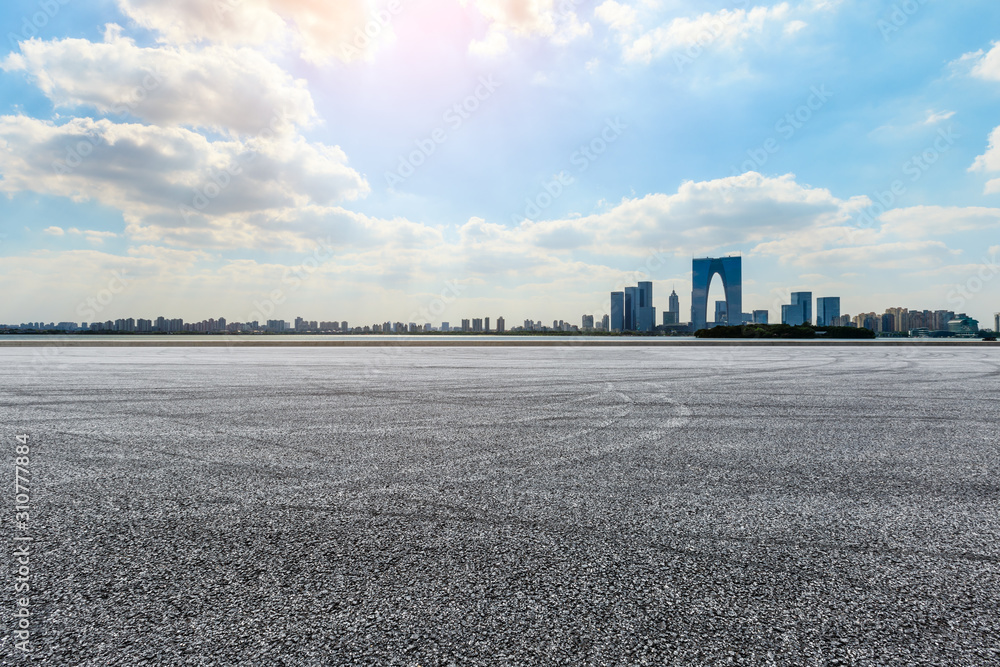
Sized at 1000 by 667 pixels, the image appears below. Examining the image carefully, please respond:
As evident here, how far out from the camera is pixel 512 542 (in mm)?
3092

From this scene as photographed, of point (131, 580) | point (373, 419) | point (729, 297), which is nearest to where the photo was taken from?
point (131, 580)

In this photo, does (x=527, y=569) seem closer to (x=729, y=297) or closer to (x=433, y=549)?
(x=433, y=549)

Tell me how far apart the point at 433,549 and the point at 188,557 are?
140 centimetres

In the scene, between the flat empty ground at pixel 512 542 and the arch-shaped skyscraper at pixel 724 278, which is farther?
the arch-shaped skyscraper at pixel 724 278

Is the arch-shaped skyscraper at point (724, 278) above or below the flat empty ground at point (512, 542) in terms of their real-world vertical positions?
above

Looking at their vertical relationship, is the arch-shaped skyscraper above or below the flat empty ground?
above

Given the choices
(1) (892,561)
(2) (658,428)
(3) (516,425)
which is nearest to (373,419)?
(3) (516,425)

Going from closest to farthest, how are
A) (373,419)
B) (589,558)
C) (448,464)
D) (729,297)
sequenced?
(589,558) < (448,464) < (373,419) < (729,297)

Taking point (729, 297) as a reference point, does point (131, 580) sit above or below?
below

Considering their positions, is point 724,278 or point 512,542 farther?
point 724,278

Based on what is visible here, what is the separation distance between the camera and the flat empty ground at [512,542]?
217 cm

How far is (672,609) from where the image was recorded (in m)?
2.36

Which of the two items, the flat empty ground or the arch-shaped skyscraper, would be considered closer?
the flat empty ground

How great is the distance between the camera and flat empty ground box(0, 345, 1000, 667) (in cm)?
217
